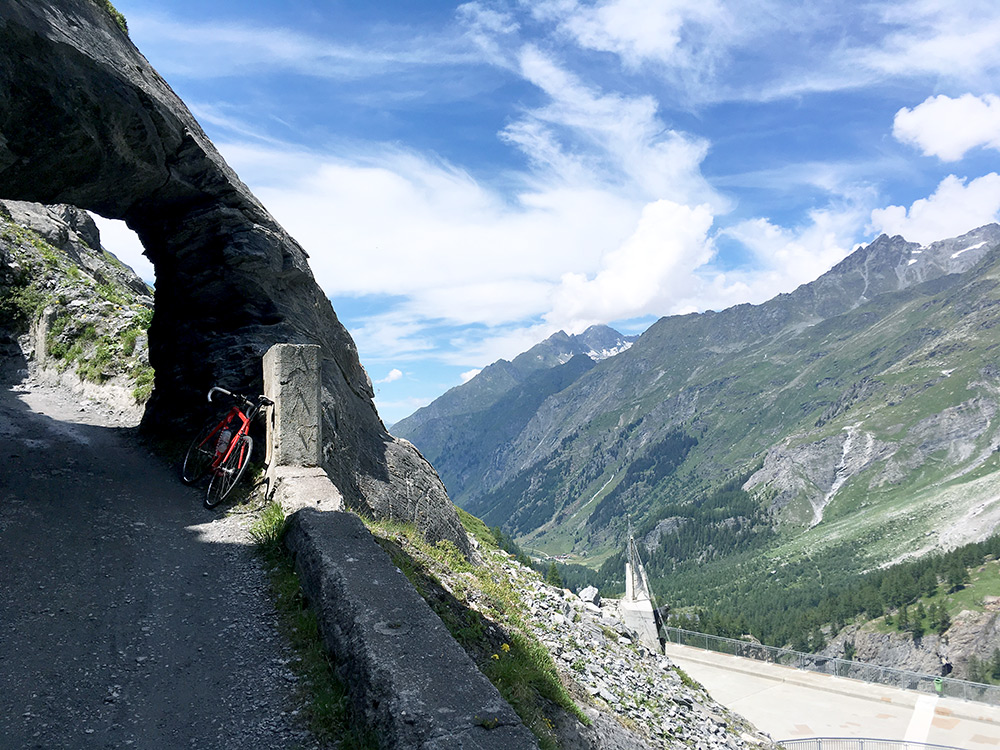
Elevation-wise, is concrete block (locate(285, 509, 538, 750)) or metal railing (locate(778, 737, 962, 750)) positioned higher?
concrete block (locate(285, 509, 538, 750))

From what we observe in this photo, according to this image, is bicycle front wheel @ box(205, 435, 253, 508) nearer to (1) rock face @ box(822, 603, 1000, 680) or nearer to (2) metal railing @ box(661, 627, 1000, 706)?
(2) metal railing @ box(661, 627, 1000, 706)

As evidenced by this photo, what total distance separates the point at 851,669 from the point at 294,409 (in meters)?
54.0

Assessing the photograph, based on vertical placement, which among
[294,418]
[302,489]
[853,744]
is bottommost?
[853,744]

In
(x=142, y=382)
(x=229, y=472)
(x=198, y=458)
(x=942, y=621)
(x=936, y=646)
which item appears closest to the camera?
(x=229, y=472)

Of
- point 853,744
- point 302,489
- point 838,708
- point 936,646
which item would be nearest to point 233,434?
point 302,489

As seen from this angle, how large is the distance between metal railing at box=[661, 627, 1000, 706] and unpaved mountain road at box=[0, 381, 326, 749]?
40.9 meters

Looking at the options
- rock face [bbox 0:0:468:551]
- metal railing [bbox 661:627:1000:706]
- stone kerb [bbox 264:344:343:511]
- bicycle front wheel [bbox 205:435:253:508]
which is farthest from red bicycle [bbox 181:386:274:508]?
metal railing [bbox 661:627:1000:706]

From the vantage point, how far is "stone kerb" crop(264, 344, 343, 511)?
39.5 ft

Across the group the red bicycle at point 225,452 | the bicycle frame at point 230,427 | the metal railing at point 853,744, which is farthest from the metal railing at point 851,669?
the bicycle frame at point 230,427

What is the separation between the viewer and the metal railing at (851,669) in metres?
43.7

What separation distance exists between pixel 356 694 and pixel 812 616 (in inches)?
8828

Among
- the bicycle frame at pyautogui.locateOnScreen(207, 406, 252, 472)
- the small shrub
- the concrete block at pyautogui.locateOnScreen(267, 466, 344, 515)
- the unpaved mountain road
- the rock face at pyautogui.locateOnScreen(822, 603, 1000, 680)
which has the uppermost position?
the small shrub

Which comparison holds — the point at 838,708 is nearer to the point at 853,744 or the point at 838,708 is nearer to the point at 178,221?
the point at 853,744

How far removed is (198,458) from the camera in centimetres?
1394
